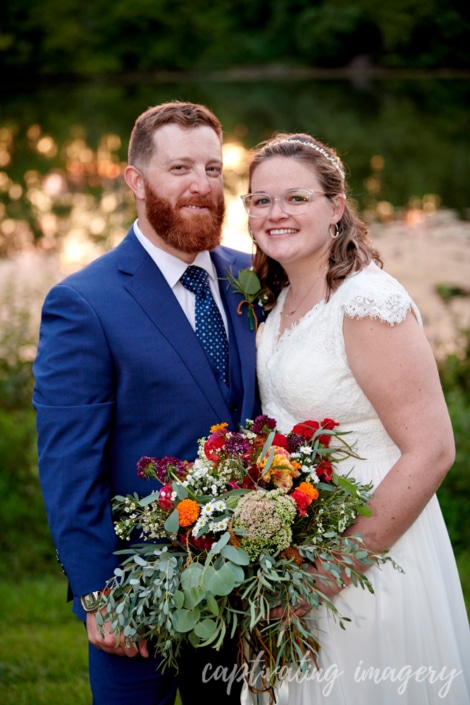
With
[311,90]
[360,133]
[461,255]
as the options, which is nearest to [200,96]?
[311,90]

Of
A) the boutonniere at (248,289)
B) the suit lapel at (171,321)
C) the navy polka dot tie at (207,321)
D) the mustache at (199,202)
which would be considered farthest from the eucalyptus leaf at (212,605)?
the mustache at (199,202)

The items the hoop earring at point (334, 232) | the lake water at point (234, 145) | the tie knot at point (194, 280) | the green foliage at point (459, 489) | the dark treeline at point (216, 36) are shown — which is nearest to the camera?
the hoop earring at point (334, 232)

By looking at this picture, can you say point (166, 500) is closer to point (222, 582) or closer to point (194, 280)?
point (222, 582)

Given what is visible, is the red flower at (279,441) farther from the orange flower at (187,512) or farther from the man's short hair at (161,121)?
the man's short hair at (161,121)

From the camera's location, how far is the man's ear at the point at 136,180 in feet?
9.98

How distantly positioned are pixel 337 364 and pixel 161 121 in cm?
115

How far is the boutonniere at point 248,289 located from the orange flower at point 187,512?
1.01m

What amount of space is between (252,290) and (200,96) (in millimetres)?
34091

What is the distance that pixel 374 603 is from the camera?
265 cm

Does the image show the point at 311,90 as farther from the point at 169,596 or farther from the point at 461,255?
the point at 169,596

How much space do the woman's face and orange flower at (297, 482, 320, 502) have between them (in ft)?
2.90

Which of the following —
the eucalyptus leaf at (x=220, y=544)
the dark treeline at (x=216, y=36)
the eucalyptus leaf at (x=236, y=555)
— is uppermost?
the dark treeline at (x=216, y=36)

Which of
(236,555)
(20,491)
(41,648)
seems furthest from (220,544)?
(20,491)

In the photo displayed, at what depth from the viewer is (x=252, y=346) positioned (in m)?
3.05
